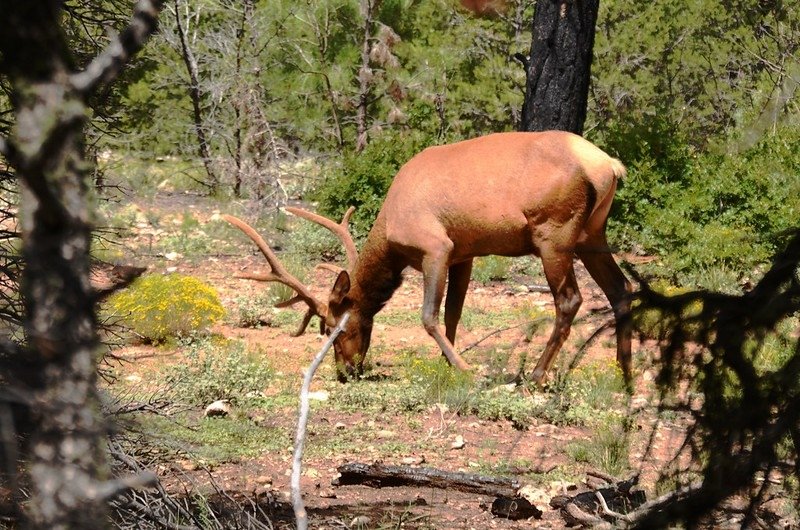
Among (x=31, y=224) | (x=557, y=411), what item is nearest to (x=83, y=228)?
(x=31, y=224)

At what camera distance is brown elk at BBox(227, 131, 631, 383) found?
307 inches

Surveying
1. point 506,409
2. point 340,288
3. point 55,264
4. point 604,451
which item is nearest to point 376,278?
point 340,288

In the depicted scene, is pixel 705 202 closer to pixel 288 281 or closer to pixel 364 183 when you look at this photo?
pixel 364 183

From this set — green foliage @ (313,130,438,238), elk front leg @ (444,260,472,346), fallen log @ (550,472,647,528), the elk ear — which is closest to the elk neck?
the elk ear

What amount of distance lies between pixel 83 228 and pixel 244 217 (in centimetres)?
1282

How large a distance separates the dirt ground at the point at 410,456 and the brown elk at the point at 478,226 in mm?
519

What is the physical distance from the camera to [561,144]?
7875mm

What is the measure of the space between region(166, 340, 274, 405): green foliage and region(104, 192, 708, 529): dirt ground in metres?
0.33

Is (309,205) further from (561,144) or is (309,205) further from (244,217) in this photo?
(561,144)

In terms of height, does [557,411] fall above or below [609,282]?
below

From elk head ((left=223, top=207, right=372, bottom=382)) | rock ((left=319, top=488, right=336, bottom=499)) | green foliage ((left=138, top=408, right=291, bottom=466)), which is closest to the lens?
rock ((left=319, top=488, right=336, bottom=499))

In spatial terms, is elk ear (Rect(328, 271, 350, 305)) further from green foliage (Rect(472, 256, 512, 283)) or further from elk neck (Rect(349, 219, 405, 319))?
green foliage (Rect(472, 256, 512, 283))

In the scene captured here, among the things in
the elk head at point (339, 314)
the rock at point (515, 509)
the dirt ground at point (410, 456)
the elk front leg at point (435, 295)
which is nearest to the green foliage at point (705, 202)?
the dirt ground at point (410, 456)

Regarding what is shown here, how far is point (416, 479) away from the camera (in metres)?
5.72
